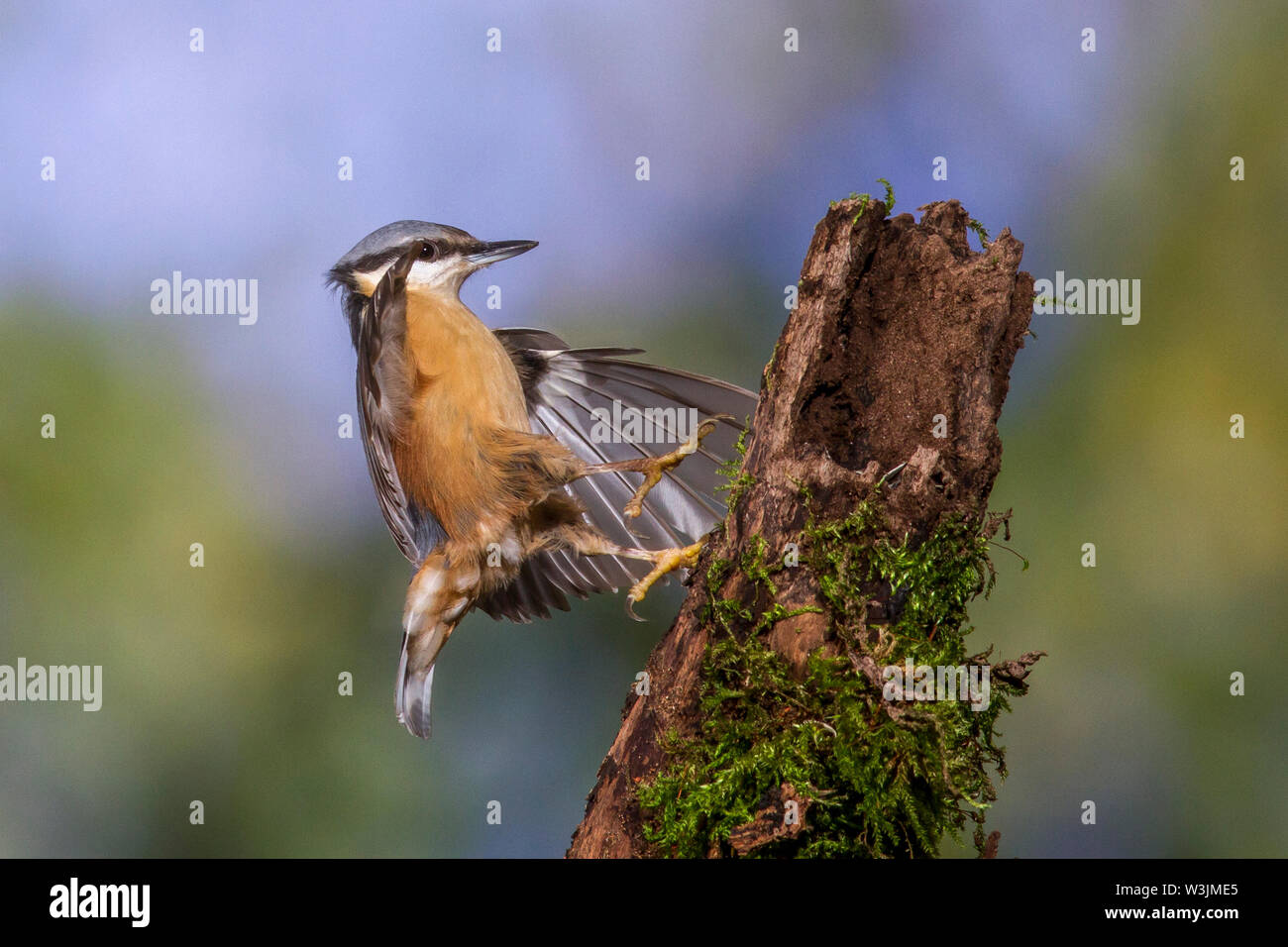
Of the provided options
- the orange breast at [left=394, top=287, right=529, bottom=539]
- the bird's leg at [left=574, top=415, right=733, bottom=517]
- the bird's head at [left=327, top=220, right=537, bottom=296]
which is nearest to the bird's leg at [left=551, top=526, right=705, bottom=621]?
the bird's leg at [left=574, top=415, right=733, bottom=517]

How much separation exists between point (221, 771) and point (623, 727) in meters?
2.53

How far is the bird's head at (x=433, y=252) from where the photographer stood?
3459 millimetres

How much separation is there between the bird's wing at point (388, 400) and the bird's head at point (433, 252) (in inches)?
7.1

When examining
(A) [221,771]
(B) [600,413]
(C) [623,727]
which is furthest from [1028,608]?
(A) [221,771]

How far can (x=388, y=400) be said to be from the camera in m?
3.29

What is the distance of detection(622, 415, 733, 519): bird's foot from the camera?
9.21ft

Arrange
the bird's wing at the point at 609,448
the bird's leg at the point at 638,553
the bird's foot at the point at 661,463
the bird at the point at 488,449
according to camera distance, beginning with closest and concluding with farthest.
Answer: the bird's leg at the point at 638,553 < the bird's foot at the point at 661,463 < the bird at the point at 488,449 < the bird's wing at the point at 609,448

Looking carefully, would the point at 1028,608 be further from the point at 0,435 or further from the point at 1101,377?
the point at 0,435

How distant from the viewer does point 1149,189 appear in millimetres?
4207
